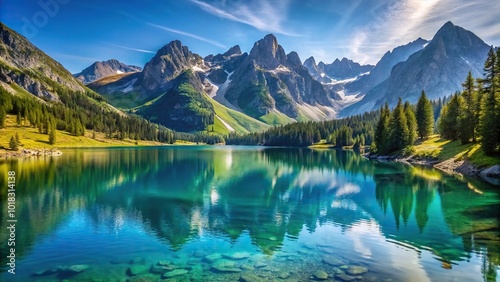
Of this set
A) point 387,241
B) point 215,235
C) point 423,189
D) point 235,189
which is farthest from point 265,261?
point 423,189

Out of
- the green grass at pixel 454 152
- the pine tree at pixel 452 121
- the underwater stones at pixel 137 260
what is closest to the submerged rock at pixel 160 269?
the underwater stones at pixel 137 260

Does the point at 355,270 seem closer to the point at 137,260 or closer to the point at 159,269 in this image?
the point at 159,269

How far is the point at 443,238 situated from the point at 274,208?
797 inches

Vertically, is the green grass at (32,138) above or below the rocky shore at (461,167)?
above

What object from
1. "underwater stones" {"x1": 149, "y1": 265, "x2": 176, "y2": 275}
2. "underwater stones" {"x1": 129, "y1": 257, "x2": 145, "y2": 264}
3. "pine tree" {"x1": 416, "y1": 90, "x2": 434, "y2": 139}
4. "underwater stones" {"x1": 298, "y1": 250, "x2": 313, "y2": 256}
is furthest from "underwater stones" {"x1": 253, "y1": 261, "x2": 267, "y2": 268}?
"pine tree" {"x1": 416, "y1": 90, "x2": 434, "y2": 139}

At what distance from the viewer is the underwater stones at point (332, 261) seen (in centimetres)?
2305

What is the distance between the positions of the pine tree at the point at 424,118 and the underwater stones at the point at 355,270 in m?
118

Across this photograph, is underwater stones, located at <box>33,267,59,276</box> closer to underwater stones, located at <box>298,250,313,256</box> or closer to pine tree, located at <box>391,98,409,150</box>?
underwater stones, located at <box>298,250,313,256</box>

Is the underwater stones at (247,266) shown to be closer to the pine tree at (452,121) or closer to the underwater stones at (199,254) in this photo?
the underwater stones at (199,254)

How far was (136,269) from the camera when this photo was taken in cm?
2186

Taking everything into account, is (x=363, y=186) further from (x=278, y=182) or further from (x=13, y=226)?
Result: (x=13, y=226)

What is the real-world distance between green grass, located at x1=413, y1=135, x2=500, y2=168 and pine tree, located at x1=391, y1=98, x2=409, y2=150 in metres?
5.06

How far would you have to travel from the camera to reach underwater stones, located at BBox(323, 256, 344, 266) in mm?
23047

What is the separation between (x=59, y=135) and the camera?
6969 inches
